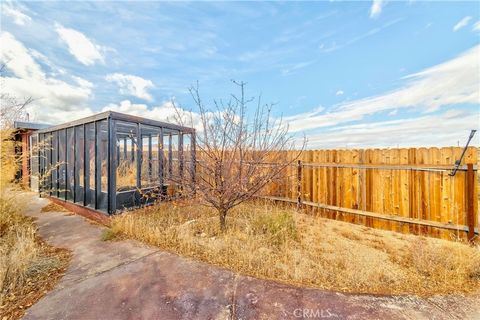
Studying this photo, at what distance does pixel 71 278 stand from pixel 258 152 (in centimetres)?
358

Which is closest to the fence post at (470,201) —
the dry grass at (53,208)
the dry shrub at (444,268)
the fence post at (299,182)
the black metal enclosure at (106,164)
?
the dry shrub at (444,268)

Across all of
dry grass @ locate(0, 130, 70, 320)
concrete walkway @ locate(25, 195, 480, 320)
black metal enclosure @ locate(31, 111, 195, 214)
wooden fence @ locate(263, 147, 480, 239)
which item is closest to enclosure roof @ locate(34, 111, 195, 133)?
black metal enclosure @ locate(31, 111, 195, 214)

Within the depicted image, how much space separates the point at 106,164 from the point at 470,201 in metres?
8.13

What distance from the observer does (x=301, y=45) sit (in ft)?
21.9

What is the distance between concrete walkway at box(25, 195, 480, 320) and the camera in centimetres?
201

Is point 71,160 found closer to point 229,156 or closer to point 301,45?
point 229,156

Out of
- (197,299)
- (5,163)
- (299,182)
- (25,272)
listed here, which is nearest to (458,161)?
(299,182)

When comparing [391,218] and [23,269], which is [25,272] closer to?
[23,269]

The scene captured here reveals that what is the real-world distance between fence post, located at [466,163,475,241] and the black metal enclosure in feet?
18.6

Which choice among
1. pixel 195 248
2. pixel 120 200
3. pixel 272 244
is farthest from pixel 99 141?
pixel 272 244

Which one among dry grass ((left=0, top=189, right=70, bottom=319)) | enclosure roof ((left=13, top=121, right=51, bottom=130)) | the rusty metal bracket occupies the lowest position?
dry grass ((left=0, top=189, right=70, bottom=319))

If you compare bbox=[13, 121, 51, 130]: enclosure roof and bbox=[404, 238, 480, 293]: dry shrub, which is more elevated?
bbox=[13, 121, 51, 130]: enclosure roof

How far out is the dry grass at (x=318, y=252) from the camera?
2559mm

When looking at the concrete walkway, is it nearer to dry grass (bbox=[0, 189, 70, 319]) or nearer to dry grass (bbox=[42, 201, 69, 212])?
dry grass (bbox=[0, 189, 70, 319])
